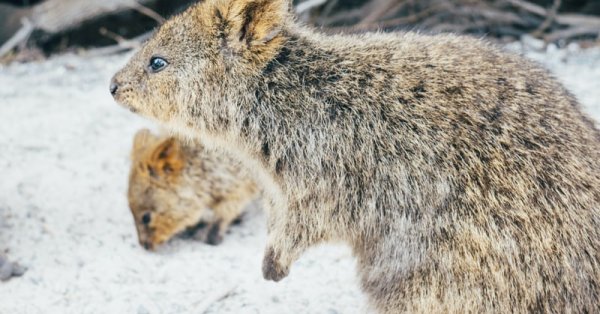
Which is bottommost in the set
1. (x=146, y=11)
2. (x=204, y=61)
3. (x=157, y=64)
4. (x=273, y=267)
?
(x=146, y=11)

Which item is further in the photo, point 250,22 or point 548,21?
point 548,21

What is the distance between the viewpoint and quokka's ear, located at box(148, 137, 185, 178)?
5.45 meters

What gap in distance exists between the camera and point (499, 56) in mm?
3871

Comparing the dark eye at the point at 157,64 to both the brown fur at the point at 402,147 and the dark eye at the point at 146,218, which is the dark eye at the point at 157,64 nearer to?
the brown fur at the point at 402,147

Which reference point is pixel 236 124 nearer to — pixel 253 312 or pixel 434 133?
pixel 434 133

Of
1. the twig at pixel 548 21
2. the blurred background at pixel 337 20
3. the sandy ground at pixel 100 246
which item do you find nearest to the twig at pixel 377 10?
the blurred background at pixel 337 20

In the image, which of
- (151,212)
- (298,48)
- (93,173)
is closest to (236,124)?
(298,48)

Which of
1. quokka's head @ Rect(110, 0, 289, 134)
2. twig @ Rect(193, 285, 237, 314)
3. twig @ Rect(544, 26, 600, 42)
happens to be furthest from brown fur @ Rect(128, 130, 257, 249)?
twig @ Rect(544, 26, 600, 42)

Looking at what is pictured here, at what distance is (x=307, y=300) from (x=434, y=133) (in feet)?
5.05

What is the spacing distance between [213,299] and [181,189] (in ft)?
3.98

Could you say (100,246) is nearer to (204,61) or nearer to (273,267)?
(273,267)

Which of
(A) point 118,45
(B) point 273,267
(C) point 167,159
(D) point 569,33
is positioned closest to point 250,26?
(B) point 273,267

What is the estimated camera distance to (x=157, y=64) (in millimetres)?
4062

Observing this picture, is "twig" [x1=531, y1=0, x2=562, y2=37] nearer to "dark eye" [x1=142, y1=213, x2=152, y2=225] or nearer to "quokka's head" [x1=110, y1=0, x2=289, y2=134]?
"dark eye" [x1=142, y1=213, x2=152, y2=225]
